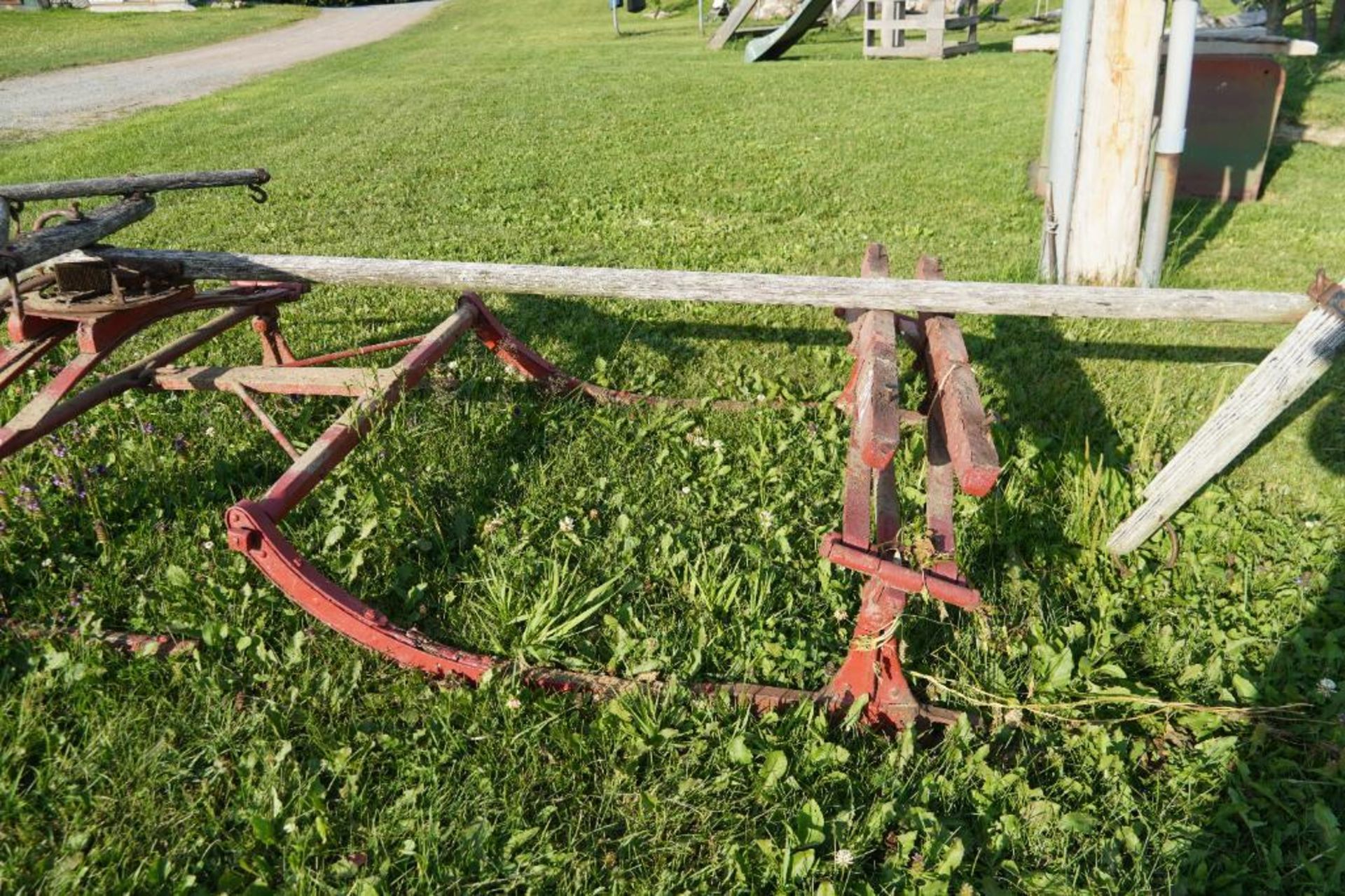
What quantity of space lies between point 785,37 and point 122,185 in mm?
17240

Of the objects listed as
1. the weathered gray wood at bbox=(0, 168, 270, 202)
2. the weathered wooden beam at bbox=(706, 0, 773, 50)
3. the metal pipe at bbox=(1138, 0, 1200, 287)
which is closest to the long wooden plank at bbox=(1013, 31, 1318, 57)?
the metal pipe at bbox=(1138, 0, 1200, 287)

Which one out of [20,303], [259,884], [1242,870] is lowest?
[1242,870]

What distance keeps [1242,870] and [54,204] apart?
33.6 feet

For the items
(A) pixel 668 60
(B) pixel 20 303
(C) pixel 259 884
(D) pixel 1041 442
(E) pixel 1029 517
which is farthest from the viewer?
(A) pixel 668 60

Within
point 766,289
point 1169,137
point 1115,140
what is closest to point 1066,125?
point 1115,140

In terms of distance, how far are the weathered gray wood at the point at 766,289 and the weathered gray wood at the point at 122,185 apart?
0.80 ft

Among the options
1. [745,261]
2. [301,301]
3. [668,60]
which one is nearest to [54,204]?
[301,301]

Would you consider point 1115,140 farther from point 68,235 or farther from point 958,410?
point 68,235

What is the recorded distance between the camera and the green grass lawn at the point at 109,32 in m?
21.5

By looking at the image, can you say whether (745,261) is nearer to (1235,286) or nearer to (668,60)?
(1235,286)

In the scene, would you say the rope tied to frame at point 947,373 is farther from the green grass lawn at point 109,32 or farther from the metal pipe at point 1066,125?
the green grass lawn at point 109,32

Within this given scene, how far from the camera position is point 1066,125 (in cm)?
621

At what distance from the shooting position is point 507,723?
2.80 meters

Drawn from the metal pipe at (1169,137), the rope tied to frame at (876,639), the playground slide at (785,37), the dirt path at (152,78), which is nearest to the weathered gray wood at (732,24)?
the playground slide at (785,37)
